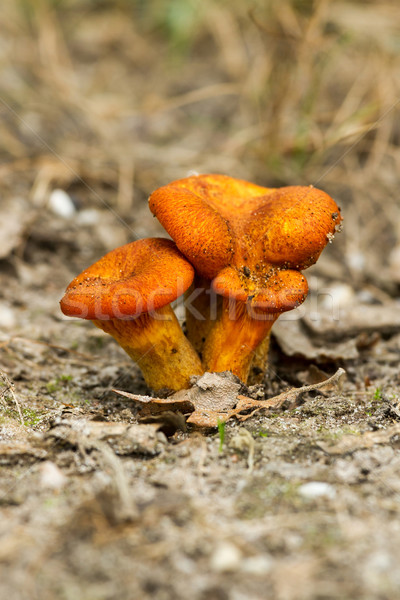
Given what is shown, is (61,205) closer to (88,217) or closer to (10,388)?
(88,217)

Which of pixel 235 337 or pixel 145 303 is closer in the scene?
pixel 145 303

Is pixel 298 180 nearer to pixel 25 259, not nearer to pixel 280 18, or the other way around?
pixel 280 18

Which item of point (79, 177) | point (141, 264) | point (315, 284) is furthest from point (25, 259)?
point (315, 284)

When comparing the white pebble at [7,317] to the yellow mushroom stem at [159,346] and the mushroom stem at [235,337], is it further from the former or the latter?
the mushroom stem at [235,337]

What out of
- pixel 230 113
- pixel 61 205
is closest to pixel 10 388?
pixel 61 205

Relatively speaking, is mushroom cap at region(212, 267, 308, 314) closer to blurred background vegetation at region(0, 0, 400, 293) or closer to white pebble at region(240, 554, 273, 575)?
white pebble at region(240, 554, 273, 575)

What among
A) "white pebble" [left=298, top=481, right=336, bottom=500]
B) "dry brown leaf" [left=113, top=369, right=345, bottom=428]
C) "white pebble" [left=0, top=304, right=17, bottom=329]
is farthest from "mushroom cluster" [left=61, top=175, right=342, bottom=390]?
"white pebble" [left=0, top=304, right=17, bottom=329]
